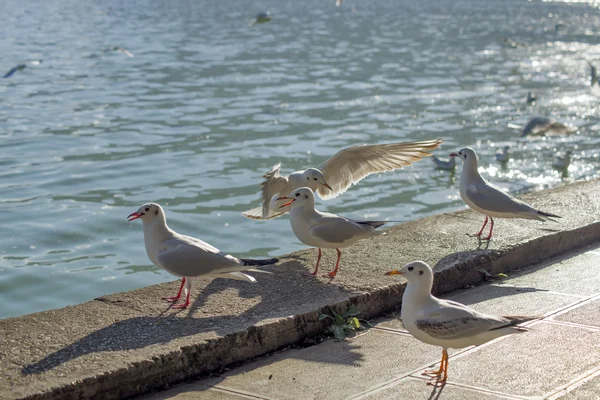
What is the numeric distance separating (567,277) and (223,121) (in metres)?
14.3

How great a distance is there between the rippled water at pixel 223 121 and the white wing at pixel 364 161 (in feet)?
10.3

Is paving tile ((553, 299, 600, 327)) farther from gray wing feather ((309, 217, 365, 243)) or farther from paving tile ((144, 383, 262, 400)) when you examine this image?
paving tile ((144, 383, 262, 400))

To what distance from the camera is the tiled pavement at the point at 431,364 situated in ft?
16.4

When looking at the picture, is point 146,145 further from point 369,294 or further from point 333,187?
point 369,294

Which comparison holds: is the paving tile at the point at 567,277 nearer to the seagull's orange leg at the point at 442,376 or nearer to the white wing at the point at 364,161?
the white wing at the point at 364,161

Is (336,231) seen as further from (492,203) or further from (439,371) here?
(439,371)

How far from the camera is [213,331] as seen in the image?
5543mm

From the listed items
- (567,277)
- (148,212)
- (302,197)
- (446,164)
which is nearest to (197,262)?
(148,212)

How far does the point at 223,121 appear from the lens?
2075cm

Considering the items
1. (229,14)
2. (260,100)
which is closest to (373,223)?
(260,100)

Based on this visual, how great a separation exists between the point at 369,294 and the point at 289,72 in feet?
75.6

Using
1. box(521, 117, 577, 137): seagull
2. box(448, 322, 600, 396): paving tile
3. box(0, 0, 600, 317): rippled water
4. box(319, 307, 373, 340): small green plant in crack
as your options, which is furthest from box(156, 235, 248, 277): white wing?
box(521, 117, 577, 137): seagull

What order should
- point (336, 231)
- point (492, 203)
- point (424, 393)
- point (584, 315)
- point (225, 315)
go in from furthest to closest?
point (492, 203) < point (336, 231) < point (584, 315) < point (225, 315) < point (424, 393)

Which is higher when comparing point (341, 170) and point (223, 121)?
point (341, 170)
